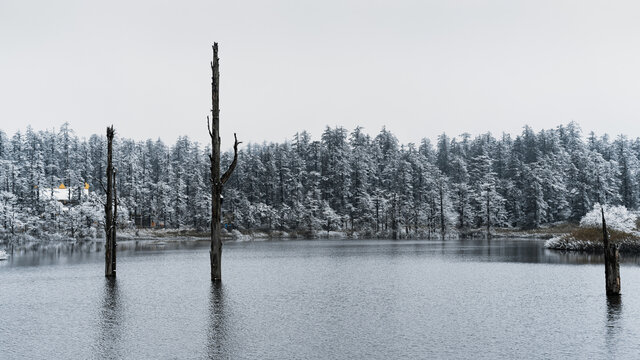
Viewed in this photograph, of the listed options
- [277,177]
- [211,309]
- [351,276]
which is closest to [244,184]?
[277,177]

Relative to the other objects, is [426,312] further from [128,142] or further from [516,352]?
[128,142]

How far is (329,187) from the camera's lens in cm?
13975

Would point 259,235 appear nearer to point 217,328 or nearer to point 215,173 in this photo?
point 215,173

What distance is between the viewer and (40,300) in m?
22.1

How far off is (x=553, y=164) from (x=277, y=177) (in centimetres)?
6964

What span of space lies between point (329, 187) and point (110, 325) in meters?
123

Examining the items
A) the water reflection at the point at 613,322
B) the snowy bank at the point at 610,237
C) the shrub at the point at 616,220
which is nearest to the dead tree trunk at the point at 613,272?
the water reflection at the point at 613,322

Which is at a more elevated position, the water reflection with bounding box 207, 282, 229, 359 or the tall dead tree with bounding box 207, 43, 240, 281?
the tall dead tree with bounding box 207, 43, 240, 281

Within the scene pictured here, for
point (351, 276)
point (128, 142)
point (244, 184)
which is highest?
point (128, 142)

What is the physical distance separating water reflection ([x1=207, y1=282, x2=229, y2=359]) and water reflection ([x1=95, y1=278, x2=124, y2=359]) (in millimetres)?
2234

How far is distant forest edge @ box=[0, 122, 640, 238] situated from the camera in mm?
113688

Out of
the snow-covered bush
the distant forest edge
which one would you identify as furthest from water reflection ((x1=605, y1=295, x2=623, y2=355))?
the distant forest edge

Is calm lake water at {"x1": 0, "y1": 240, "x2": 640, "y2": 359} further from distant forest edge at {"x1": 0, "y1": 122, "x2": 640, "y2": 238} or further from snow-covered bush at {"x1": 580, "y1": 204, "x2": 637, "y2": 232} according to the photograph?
distant forest edge at {"x1": 0, "y1": 122, "x2": 640, "y2": 238}

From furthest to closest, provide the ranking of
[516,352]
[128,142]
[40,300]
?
[128,142] → [40,300] → [516,352]
